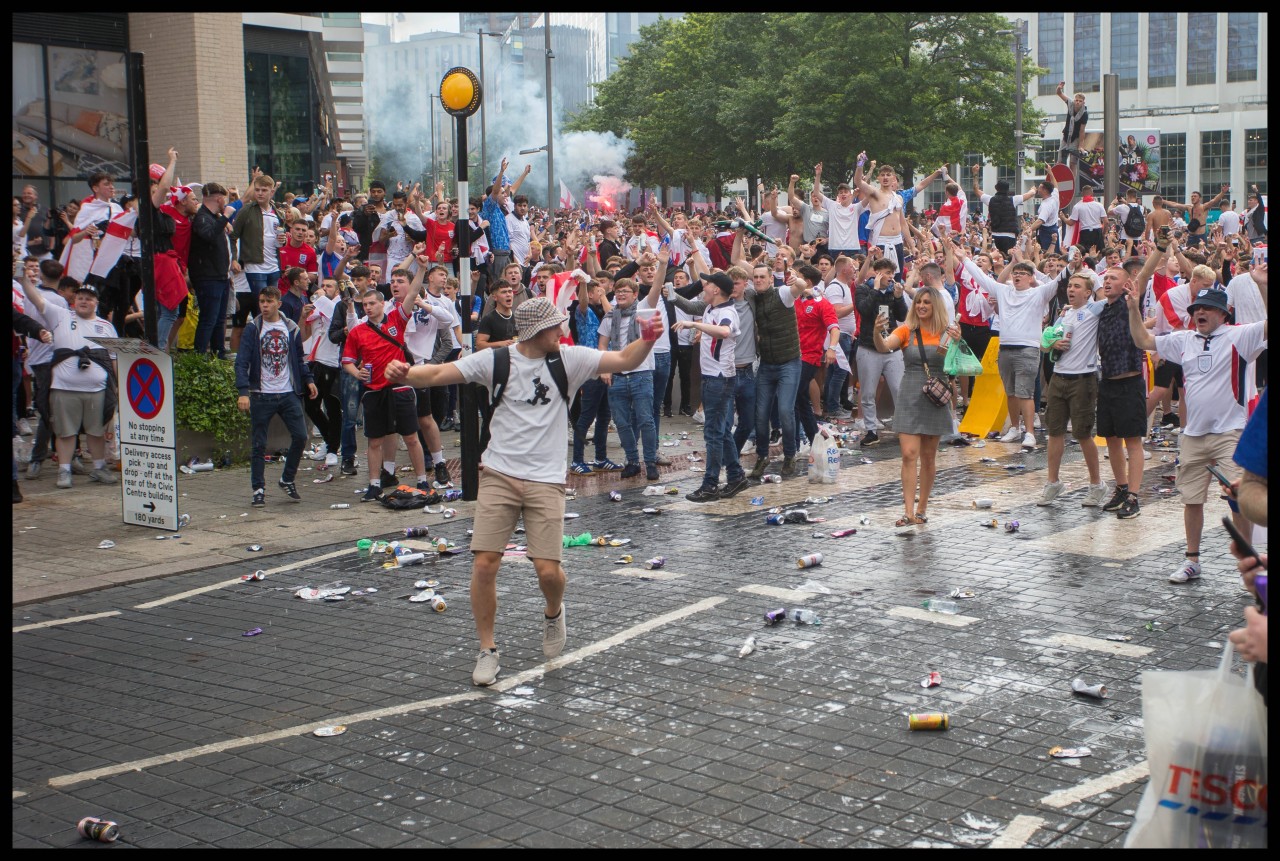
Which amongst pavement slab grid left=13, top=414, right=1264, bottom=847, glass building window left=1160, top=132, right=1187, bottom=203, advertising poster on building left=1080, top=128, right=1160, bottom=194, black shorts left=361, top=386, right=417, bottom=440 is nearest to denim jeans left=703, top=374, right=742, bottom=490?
pavement slab grid left=13, top=414, right=1264, bottom=847

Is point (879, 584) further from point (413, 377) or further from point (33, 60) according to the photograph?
point (33, 60)

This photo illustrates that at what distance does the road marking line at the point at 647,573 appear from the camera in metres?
9.60

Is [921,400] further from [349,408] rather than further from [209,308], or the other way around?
[209,308]

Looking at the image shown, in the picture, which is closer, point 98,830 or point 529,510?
point 98,830

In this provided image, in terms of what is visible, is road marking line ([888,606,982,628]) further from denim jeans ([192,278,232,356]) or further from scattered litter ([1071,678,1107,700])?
denim jeans ([192,278,232,356])

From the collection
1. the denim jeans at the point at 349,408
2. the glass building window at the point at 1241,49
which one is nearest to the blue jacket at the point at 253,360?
the denim jeans at the point at 349,408

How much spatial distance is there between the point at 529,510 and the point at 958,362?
483 centimetres

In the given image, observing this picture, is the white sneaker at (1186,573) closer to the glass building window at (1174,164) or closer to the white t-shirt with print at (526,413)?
the white t-shirt with print at (526,413)

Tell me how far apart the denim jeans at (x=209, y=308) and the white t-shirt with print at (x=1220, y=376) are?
1102cm

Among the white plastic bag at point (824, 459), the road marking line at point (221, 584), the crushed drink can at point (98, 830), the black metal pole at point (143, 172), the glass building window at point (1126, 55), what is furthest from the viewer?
the glass building window at point (1126, 55)

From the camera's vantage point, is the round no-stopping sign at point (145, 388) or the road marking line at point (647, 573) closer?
the road marking line at point (647, 573)

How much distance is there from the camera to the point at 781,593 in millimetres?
9047

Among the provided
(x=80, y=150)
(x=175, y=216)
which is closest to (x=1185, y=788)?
(x=175, y=216)

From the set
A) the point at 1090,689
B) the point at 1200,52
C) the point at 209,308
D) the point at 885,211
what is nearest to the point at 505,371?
the point at 1090,689
